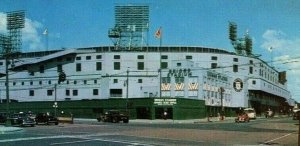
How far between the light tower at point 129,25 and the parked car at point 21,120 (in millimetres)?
68130

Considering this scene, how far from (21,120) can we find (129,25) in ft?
238

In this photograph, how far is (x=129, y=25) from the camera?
11675 cm

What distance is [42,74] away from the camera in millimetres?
117312

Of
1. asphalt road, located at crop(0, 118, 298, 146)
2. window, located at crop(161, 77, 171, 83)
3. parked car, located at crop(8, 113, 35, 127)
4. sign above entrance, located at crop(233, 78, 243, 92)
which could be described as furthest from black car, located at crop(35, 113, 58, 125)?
sign above entrance, located at crop(233, 78, 243, 92)

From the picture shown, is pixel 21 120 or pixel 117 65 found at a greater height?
pixel 117 65

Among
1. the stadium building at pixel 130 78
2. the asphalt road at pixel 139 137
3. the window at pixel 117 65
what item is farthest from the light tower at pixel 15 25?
the asphalt road at pixel 139 137

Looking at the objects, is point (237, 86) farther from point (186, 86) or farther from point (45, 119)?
point (45, 119)

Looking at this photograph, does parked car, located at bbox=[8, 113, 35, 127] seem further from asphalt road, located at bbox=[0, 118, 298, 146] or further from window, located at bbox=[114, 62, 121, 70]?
window, located at bbox=[114, 62, 121, 70]

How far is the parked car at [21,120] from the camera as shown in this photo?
46531 mm

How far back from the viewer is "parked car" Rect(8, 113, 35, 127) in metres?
46.5

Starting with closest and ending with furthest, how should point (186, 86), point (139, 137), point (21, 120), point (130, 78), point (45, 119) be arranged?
point (139, 137) → point (21, 120) → point (45, 119) → point (186, 86) → point (130, 78)

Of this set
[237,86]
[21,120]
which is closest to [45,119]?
[21,120]

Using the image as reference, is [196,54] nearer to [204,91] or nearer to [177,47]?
[177,47]

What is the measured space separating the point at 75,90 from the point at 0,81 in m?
26.8
